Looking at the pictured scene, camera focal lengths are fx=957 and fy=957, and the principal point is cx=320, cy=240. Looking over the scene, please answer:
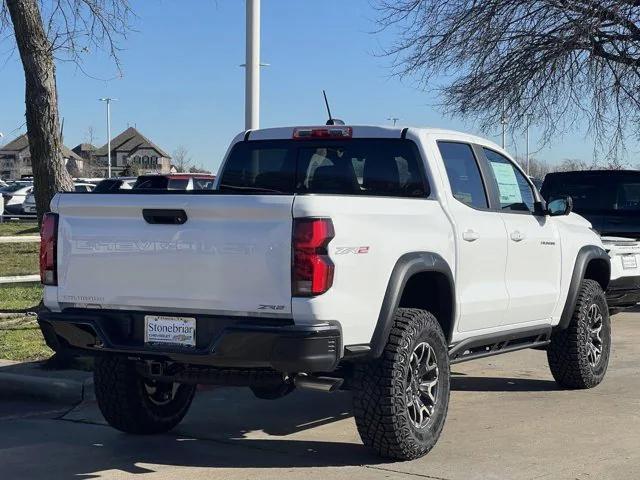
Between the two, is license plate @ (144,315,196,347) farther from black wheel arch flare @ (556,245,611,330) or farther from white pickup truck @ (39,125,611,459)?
black wheel arch flare @ (556,245,611,330)

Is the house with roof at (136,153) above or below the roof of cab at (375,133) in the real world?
above

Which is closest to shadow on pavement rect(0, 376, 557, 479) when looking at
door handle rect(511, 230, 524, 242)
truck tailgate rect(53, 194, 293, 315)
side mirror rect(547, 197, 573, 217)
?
truck tailgate rect(53, 194, 293, 315)

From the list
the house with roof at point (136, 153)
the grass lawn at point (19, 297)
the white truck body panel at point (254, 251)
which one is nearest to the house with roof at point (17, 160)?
the house with roof at point (136, 153)

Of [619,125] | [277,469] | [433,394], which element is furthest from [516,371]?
[619,125]

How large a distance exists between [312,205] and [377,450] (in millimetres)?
1623

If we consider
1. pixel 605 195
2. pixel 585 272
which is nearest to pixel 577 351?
pixel 585 272

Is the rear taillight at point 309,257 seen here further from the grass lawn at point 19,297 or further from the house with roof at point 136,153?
the house with roof at point 136,153

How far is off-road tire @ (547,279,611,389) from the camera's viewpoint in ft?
25.9

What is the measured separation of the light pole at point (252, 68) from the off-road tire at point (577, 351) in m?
4.46

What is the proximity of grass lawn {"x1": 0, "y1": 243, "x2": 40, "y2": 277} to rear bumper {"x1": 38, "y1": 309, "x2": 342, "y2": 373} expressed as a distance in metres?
11.0

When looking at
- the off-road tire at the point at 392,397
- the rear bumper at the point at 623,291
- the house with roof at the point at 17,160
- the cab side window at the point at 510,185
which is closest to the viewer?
the off-road tire at the point at 392,397

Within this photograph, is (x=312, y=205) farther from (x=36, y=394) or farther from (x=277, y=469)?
(x=36, y=394)

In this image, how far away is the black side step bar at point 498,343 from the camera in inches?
259

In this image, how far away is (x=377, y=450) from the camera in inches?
225
